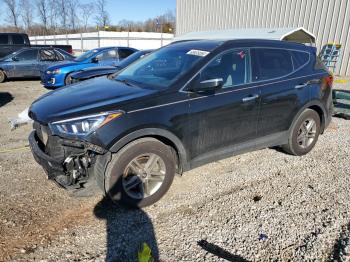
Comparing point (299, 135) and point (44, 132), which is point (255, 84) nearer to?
point (299, 135)

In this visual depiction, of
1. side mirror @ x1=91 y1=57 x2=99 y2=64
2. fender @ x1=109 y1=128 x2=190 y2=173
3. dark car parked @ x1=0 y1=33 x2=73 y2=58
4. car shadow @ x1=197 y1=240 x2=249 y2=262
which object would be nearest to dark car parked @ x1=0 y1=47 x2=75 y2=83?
dark car parked @ x1=0 y1=33 x2=73 y2=58

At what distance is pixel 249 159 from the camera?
4633 mm

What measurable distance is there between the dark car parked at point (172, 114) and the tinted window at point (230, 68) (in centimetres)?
1

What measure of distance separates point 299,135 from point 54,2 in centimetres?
6385

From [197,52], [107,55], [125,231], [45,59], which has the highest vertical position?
[197,52]

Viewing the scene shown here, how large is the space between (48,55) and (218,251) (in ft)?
40.9

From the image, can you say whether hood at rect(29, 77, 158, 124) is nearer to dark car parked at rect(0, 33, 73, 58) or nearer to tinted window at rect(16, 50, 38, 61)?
tinted window at rect(16, 50, 38, 61)

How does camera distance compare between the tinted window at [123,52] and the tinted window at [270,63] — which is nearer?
the tinted window at [270,63]

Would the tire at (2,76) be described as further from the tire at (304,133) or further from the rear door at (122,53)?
the tire at (304,133)

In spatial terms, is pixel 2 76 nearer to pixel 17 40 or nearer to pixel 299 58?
pixel 17 40

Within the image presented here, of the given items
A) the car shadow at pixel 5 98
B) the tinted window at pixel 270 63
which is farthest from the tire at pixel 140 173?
the car shadow at pixel 5 98

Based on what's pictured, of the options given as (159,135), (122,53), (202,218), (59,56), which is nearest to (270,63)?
(159,135)

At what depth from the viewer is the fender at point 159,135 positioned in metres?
2.91

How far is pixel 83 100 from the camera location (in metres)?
3.12
